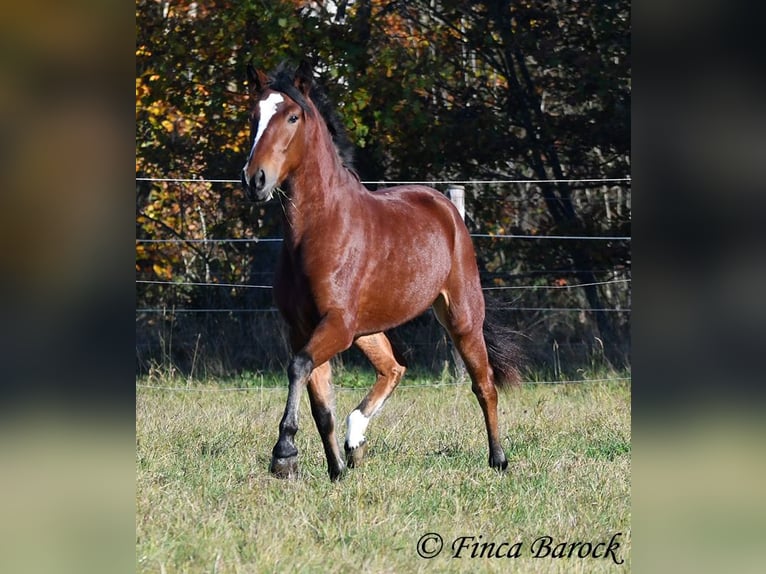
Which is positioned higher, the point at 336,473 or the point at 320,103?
the point at 320,103

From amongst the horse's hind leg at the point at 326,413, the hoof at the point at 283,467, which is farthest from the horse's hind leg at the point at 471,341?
the hoof at the point at 283,467

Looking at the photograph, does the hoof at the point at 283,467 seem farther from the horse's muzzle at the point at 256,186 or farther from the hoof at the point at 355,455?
the horse's muzzle at the point at 256,186

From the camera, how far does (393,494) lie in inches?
176

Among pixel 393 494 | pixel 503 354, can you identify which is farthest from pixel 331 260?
pixel 503 354

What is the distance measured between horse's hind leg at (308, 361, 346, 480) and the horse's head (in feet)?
3.28

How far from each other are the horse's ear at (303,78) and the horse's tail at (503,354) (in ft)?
7.04

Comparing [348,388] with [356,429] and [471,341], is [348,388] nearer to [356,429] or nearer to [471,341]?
[471,341]

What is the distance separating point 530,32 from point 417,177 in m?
2.03

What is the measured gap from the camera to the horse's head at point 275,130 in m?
4.68

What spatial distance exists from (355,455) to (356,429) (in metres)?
0.16

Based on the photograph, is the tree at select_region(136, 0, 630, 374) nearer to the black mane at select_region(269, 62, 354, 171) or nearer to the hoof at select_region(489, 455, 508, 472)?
the black mane at select_region(269, 62, 354, 171)
